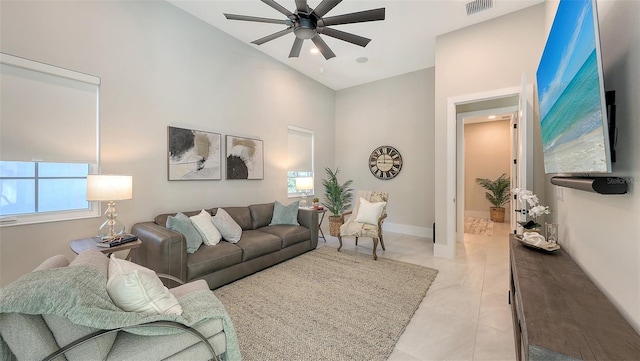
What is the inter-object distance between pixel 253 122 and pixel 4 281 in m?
3.26

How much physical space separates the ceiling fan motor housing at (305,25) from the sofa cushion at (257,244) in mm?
2474

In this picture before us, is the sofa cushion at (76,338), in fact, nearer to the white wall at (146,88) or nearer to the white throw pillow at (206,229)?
the white throw pillow at (206,229)

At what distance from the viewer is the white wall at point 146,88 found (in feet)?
7.21

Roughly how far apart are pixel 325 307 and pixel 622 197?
6.97 feet

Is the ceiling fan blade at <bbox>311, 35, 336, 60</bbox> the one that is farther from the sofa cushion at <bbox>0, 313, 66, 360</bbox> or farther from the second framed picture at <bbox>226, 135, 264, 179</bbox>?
the sofa cushion at <bbox>0, 313, 66, 360</bbox>

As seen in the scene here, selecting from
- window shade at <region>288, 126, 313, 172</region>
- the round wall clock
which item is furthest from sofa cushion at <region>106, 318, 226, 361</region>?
the round wall clock

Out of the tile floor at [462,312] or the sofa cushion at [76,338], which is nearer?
the sofa cushion at [76,338]

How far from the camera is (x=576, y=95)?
1.23 meters

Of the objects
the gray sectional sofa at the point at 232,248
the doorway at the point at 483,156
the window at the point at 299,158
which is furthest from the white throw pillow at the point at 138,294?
the doorway at the point at 483,156

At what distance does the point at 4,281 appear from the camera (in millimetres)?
2074

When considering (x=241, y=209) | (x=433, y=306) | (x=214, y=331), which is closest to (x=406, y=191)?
(x=433, y=306)

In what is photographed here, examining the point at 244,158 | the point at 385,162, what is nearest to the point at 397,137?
the point at 385,162

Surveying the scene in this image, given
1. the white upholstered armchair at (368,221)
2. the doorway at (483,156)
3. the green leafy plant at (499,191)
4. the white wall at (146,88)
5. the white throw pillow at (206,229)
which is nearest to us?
the white wall at (146,88)

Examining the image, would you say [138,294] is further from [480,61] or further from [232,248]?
Result: [480,61]
